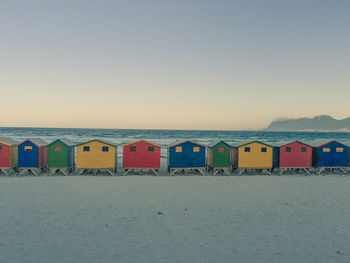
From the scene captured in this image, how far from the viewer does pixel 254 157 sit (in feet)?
66.0

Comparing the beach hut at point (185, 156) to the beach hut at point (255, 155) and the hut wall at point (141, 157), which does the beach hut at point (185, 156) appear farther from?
the beach hut at point (255, 155)

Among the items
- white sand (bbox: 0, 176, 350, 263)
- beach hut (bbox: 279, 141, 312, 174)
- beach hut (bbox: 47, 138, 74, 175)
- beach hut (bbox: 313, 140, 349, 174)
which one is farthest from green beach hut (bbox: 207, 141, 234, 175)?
beach hut (bbox: 47, 138, 74, 175)

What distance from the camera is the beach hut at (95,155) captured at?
18.8 m

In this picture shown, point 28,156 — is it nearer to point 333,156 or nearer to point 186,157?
point 186,157

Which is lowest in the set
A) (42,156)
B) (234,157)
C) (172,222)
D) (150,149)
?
(172,222)

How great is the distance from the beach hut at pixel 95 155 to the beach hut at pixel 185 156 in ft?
14.1

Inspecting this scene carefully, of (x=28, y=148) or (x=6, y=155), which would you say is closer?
(x=6, y=155)

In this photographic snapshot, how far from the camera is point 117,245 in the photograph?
7914 millimetres

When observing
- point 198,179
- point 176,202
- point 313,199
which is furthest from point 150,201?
point 313,199

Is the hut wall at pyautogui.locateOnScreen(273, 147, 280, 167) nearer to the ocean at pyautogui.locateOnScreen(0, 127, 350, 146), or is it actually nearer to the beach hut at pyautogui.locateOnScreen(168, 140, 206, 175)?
the beach hut at pyautogui.locateOnScreen(168, 140, 206, 175)

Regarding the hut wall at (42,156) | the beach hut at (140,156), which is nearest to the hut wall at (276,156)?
the beach hut at (140,156)

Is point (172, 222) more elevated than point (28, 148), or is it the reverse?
point (28, 148)

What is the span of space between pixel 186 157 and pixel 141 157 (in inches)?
133

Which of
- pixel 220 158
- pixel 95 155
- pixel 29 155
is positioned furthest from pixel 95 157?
pixel 220 158
